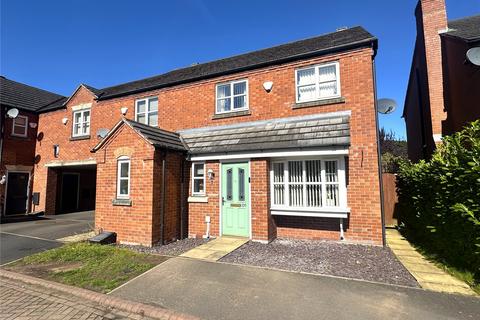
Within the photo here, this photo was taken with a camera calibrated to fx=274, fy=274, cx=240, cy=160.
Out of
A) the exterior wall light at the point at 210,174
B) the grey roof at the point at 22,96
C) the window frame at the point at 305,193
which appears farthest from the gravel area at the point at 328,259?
the grey roof at the point at 22,96

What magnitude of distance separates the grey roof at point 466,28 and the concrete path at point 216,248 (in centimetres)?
1098

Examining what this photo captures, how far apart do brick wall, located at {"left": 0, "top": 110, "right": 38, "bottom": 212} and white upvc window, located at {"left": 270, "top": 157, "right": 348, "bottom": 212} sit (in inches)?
600

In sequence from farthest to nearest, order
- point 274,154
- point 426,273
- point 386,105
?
point 386,105 < point 274,154 < point 426,273

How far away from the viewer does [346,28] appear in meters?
11.0

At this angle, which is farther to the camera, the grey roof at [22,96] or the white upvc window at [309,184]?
the grey roof at [22,96]

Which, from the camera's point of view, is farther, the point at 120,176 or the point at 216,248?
the point at 120,176

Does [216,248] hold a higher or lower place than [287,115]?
lower

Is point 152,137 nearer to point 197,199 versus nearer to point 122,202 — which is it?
point 122,202

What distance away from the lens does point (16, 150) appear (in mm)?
15805

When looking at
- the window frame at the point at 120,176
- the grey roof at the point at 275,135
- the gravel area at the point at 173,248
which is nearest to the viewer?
the gravel area at the point at 173,248

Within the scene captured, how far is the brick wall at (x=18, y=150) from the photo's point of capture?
15242mm

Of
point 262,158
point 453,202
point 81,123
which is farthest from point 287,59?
point 81,123

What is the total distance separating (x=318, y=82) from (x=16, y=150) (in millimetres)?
17011

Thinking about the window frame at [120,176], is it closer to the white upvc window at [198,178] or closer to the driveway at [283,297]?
the white upvc window at [198,178]
